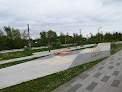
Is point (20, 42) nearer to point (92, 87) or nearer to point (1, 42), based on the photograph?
point (1, 42)

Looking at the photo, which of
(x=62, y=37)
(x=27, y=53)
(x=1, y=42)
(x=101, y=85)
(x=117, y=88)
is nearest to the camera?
(x=117, y=88)

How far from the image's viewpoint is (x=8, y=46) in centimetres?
2386

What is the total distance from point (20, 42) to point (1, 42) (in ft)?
17.1

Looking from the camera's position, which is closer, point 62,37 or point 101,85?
point 101,85

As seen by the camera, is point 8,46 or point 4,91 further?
point 8,46

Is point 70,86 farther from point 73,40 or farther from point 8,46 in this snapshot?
point 73,40

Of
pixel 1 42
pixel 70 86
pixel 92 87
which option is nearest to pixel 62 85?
pixel 70 86

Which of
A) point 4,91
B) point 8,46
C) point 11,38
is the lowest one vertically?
point 4,91

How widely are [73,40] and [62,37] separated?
17.1 feet

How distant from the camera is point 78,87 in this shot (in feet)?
13.3

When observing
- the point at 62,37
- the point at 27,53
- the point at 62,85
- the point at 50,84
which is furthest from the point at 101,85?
the point at 62,37

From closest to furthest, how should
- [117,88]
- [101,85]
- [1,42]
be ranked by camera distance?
[117,88] → [101,85] → [1,42]

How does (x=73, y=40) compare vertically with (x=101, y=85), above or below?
above

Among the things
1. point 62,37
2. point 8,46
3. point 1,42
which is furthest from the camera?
point 62,37
